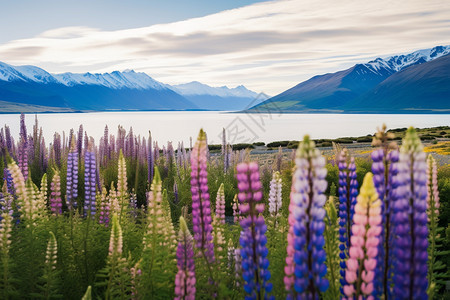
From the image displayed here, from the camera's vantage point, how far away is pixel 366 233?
216 cm

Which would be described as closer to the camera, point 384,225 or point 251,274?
point 251,274

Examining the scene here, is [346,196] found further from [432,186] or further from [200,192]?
[200,192]

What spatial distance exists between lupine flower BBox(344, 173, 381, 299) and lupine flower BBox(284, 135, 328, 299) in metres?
0.18

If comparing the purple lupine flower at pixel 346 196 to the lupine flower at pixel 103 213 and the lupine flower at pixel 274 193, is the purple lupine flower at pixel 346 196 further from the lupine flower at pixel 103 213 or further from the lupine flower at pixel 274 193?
the lupine flower at pixel 103 213

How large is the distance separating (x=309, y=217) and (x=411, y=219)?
1.95 ft

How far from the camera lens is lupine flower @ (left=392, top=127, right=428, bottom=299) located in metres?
2.17

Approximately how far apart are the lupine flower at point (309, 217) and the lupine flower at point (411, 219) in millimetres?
461

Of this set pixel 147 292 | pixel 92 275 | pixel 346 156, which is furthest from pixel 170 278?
pixel 346 156

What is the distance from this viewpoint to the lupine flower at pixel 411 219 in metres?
2.17

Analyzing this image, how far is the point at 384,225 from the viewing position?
2.65 m

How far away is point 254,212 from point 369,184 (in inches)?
27.3

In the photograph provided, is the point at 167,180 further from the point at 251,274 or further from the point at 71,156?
the point at 251,274

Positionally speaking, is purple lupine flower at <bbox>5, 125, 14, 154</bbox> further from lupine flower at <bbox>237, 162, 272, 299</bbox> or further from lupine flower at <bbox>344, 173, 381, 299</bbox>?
lupine flower at <bbox>344, 173, 381, 299</bbox>

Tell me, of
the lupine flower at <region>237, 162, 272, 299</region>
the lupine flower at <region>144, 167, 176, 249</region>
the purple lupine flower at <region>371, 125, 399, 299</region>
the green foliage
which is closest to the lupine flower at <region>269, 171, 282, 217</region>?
the lupine flower at <region>144, 167, 176, 249</region>
